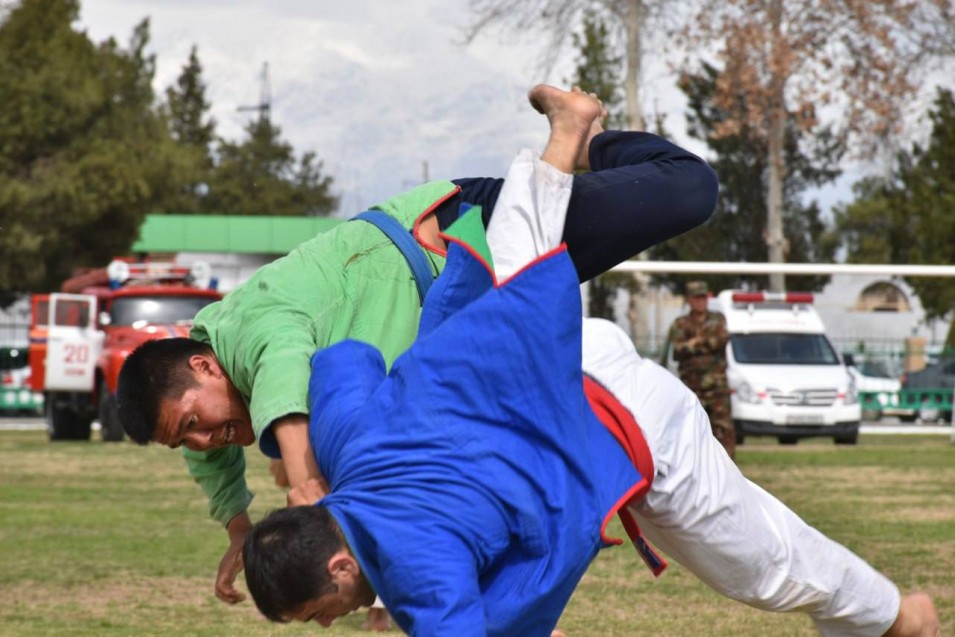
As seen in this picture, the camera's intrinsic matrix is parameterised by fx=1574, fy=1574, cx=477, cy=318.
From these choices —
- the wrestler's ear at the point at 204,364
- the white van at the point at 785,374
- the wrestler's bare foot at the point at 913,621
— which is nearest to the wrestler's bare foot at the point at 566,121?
the wrestler's ear at the point at 204,364

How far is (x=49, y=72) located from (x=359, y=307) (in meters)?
37.9

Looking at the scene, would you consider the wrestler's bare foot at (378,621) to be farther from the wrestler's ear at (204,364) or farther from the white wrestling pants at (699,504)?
the wrestler's ear at (204,364)

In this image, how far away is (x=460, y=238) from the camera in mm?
3664

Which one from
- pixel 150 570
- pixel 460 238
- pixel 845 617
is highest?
pixel 460 238

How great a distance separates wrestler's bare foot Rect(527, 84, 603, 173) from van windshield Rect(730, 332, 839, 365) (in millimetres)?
19557

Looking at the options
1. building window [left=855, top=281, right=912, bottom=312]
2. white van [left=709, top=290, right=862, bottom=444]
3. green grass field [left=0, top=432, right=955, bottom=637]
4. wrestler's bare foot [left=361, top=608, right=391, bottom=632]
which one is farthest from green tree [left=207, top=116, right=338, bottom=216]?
wrestler's bare foot [left=361, top=608, right=391, bottom=632]

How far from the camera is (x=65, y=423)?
2353cm

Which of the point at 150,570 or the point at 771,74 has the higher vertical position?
the point at 771,74

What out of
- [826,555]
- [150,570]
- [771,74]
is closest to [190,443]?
[826,555]

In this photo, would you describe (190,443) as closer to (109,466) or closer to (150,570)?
(150,570)

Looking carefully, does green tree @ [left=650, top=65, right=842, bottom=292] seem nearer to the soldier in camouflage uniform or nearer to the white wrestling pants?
the soldier in camouflage uniform

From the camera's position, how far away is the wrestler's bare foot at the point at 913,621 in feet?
14.2

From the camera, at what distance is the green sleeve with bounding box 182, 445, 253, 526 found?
4.67 metres

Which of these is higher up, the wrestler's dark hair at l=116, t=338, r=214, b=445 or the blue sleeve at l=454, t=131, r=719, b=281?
the blue sleeve at l=454, t=131, r=719, b=281
